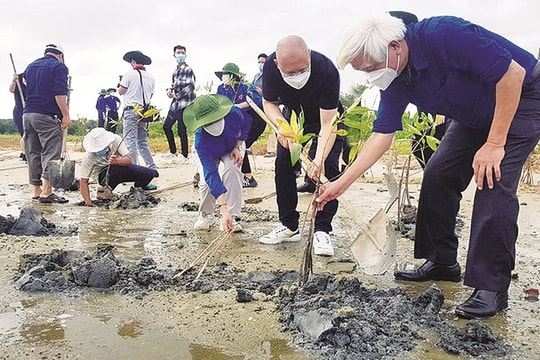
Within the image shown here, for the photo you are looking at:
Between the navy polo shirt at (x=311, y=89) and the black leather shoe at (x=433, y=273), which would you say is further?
the navy polo shirt at (x=311, y=89)

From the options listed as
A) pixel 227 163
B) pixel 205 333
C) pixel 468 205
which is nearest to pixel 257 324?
pixel 205 333

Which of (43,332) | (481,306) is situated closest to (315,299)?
(481,306)

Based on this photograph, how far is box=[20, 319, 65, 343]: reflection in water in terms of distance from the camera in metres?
2.37

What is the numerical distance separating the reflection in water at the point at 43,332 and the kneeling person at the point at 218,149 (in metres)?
1.33

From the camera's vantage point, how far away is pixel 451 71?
260 centimetres

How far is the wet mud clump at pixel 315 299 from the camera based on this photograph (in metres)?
2.28

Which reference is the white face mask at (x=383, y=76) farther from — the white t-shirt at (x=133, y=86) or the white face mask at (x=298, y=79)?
the white t-shirt at (x=133, y=86)

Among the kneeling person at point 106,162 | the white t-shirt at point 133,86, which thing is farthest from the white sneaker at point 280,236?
the white t-shirt at point 133,86

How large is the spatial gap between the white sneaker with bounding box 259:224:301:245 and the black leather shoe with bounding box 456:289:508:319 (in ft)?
5.84

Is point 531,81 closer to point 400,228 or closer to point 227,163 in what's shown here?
point 400,228

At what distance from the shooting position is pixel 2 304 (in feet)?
9.09

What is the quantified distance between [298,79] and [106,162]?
337 centimetres

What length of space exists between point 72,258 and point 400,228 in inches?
107

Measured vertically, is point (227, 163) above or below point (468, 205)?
above
